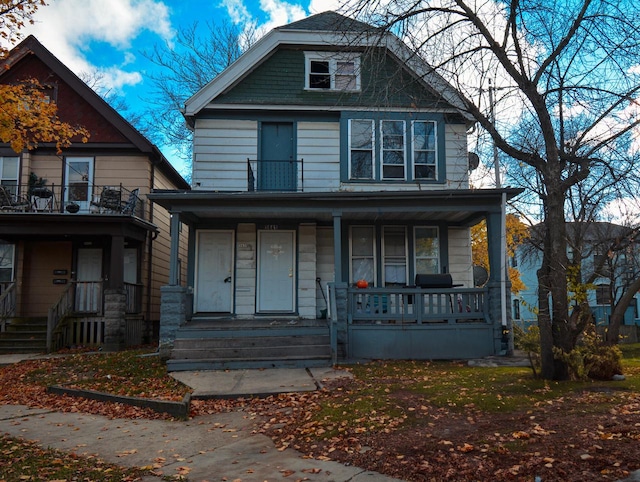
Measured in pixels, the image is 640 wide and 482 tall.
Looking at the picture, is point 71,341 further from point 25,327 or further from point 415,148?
point 415,148

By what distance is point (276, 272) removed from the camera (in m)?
13.0

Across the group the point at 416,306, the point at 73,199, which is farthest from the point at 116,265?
the point at 416,306

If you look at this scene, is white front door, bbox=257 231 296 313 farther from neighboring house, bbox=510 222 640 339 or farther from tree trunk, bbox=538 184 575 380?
tree trunk, bbox=538 184 575 380

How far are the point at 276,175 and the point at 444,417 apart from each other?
8.78m

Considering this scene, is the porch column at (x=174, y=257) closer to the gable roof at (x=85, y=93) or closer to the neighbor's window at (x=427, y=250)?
the gable roof at (x=85, y=93)

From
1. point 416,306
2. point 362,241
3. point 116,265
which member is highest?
point 362,241

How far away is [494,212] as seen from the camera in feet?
38.3

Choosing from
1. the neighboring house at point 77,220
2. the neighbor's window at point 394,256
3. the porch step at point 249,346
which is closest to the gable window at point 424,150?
the neighbor's window at point 394,256

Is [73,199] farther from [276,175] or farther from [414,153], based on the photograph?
[414,153]

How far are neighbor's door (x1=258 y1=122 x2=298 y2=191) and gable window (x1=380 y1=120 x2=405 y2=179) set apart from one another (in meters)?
2.38

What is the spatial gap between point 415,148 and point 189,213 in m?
6.06

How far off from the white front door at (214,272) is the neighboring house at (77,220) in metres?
2.68

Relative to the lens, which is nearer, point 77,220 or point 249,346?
point 249,346

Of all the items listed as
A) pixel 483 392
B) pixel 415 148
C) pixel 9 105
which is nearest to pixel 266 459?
pixel 483 392
